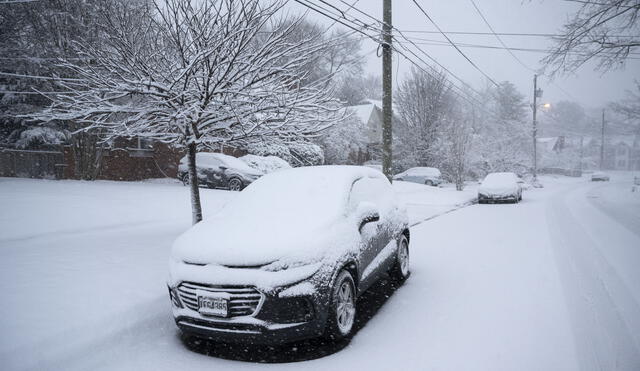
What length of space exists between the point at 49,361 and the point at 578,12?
11756 mm

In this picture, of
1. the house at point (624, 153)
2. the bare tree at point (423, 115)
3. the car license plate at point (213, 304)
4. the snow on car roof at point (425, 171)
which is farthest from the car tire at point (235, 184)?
the house at point (624, 153)

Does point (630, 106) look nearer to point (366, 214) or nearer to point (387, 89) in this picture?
point (387, 89)

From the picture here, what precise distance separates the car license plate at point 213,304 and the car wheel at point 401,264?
304 centimetres

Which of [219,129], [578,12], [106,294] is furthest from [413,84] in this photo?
[106,294]

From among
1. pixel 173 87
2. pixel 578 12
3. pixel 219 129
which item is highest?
pixel 578 12

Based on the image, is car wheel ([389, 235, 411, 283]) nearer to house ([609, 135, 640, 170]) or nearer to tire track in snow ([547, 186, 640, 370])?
tire track in snow ([547, 186, 640, 370])

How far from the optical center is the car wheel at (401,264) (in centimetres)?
588

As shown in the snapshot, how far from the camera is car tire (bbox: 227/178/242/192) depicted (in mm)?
16734

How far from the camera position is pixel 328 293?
11.8 feet

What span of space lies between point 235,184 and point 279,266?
540 inches

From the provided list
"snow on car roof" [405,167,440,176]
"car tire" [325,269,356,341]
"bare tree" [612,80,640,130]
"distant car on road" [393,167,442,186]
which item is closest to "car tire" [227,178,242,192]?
"car tire" [325,269,356,341]

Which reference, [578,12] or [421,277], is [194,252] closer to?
[421,277]

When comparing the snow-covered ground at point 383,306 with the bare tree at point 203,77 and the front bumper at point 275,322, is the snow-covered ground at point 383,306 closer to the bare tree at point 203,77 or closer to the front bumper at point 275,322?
the front bumper at point 275,322

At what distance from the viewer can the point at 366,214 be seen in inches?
179
